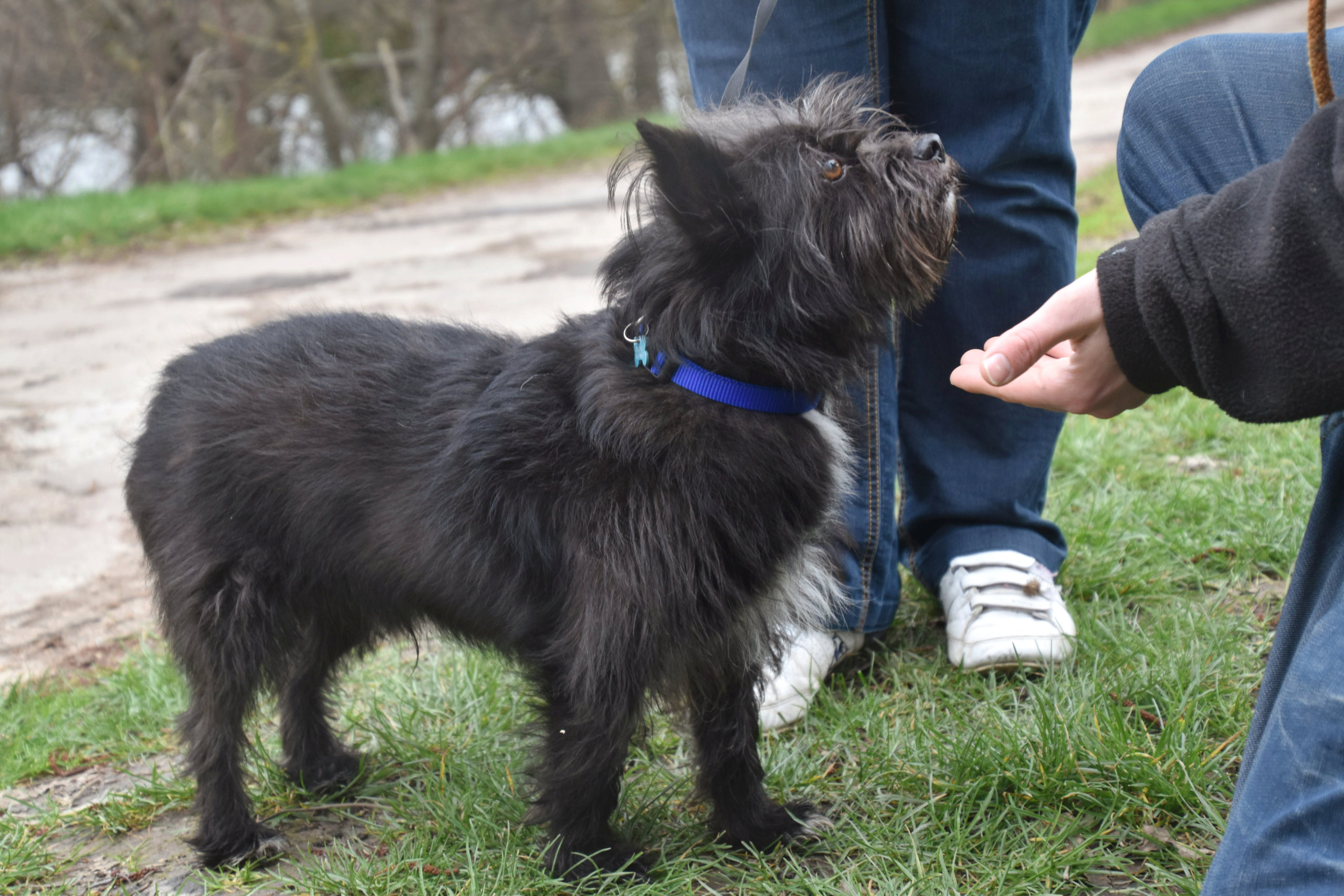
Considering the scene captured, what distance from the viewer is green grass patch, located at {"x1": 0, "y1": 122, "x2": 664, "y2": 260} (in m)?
9.15

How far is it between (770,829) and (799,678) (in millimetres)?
492

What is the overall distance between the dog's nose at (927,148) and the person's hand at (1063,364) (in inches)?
21.6

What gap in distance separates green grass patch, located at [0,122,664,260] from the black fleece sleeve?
6.71 m

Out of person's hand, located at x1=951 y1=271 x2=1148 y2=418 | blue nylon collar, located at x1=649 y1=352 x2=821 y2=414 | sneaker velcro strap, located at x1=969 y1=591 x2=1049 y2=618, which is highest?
person's hand, located at x1=951 y1=271 x2=1148 y2=418

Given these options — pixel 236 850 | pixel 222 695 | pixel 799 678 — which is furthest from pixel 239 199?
pixel 799 678

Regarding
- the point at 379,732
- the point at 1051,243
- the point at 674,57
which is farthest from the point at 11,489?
the point at 674,57

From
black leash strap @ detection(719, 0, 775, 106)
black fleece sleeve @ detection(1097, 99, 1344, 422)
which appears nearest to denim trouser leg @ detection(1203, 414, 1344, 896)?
black fleece sleeve @ detection(1097, 99, 1344, 422)

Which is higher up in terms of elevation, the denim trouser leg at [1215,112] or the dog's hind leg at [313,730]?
the denim trouser leg at [1215,112]

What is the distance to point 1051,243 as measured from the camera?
280 cm

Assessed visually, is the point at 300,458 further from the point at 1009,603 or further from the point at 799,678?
the point at 1009,603

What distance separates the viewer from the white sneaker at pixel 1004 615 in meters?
2.70

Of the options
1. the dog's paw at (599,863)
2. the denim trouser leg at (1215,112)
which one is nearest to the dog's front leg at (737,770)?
the dog's paw at (599,863)

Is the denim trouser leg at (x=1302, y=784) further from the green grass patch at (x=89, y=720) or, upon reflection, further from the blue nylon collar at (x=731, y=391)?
the green grass patch at (x=89, y=720)

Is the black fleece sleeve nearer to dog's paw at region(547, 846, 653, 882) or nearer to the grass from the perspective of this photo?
dog's paw at region(547, 846, 653, 882)
